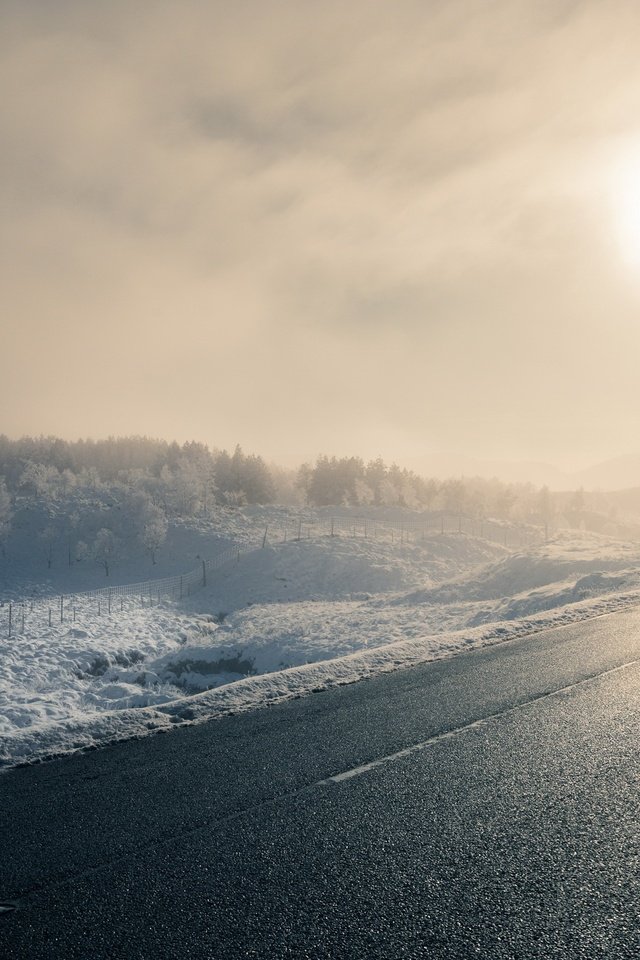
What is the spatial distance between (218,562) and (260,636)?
103 feet

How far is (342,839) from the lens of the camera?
535cm

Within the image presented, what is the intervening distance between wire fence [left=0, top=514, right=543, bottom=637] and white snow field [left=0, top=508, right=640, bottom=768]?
2.63 feet

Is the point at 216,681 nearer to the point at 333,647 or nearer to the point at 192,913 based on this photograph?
the point at 333,647

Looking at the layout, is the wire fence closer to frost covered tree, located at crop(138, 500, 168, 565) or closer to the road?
frost covered tree, located at crop(138, 500, 168, 565)

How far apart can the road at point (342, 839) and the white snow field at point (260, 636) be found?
1.52 metres

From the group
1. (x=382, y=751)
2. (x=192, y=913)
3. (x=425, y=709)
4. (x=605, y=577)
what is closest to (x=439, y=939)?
(x=192, y=913)

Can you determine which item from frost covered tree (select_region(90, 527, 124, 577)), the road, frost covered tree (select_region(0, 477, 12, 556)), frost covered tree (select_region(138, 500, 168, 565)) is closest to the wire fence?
frost covered tree (select_region(138, 500, 168, 565))

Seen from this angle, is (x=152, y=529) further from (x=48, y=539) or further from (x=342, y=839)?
(x=342, y=839)

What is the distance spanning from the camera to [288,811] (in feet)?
19.7

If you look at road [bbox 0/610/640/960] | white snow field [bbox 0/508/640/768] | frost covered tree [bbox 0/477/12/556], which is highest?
frost covered tree [bbox 0/477/12/556]

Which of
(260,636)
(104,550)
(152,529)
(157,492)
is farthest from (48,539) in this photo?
(260,636)

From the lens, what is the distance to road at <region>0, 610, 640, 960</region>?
4.09 metres

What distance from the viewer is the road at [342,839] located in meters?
4.09

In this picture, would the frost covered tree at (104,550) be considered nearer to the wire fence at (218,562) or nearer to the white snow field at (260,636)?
the wire fence at (218,562)
